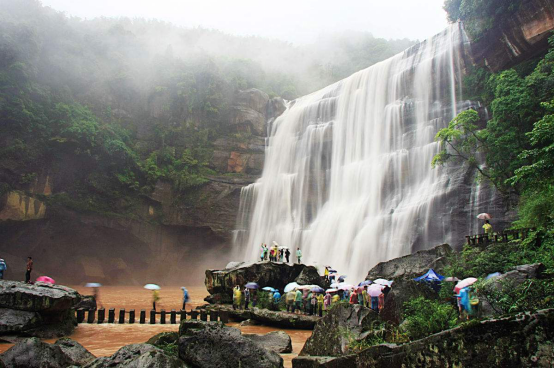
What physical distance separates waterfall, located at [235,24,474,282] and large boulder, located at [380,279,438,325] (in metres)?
13.8

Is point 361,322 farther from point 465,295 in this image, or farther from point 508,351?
point 508,351

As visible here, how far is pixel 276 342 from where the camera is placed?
34.1 feet

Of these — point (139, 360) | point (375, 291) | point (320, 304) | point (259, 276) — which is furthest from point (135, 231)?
point (139, 360)

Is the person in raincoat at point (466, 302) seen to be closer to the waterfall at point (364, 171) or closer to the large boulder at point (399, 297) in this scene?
the large boulder at point (399, 297)

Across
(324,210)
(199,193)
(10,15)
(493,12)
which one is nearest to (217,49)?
(10,15)

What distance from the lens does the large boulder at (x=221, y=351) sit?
7.54 metres

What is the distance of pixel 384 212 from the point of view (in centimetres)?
2770

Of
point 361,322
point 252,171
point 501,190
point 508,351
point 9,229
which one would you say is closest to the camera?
point 508,351

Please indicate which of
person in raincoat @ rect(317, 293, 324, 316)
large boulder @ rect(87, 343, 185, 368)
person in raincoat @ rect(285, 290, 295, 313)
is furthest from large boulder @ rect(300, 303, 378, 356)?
person in raincoat @ rect(285, 290, 295, 313)

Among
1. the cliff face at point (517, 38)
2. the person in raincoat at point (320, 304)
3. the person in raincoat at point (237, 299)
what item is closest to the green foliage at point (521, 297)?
the person in raincoat at point (320, 304)

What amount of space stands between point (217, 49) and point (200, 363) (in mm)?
68809

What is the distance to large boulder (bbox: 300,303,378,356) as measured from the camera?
27.5ft

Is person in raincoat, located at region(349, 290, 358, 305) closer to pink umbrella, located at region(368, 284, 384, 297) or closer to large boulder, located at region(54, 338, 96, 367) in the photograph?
pink umbrella, located at region(368, 284, 384, 297)

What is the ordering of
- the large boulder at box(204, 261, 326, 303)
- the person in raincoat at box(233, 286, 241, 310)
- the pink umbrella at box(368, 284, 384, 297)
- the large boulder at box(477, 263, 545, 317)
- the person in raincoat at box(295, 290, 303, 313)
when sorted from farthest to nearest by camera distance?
the large boulder at box(204, 261, 326, 303), the person in raincoat at box(233, 286, 241, 310), the person in raincoat at box(295, 290, 303, 313), the pink umbrella at box(368, 284, 384, 297), the large boulder at box(477, 263, 545, 317)
